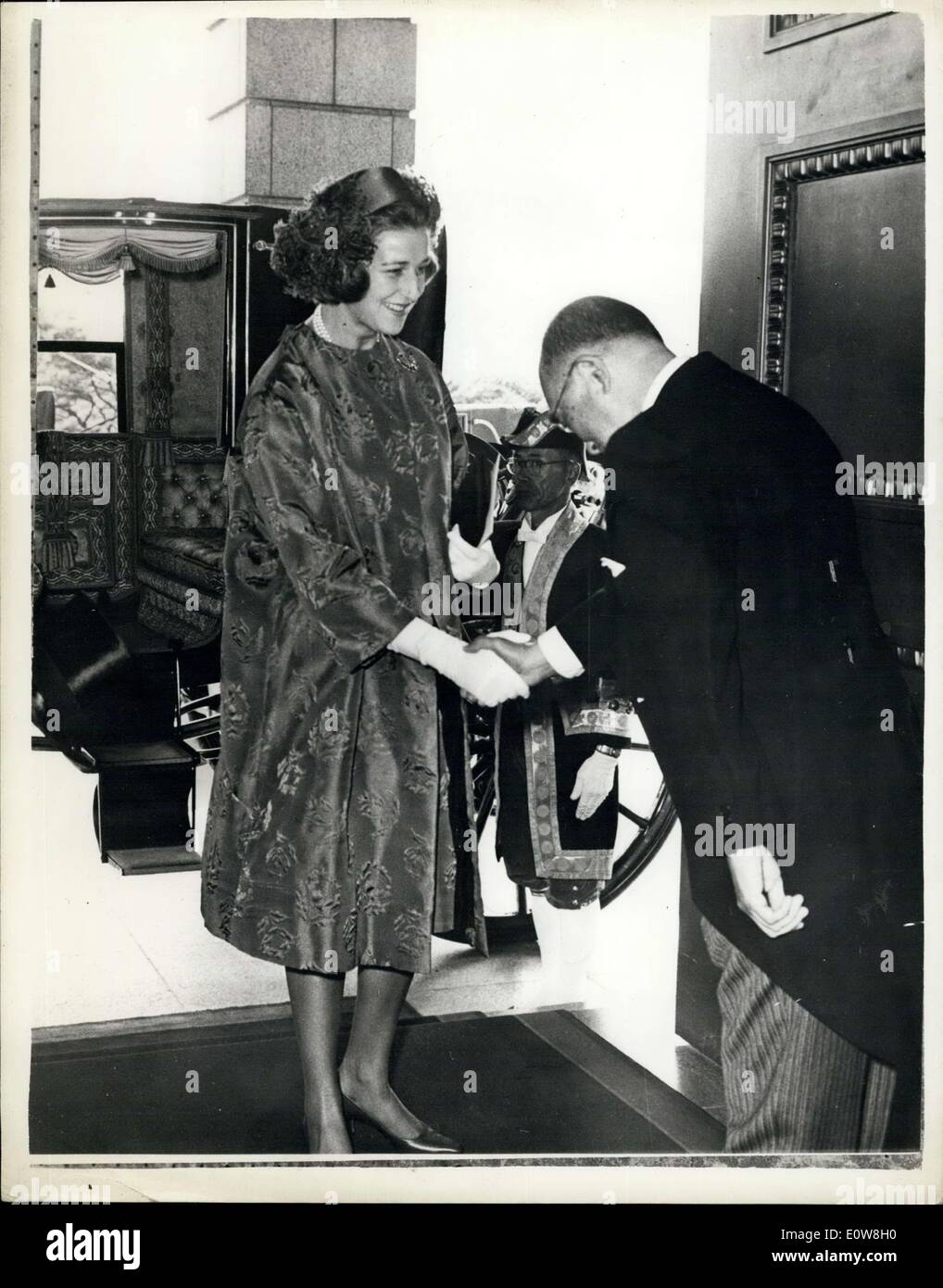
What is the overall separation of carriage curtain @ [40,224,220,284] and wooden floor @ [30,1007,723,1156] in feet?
4.72

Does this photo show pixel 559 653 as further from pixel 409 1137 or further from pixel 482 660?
pixel 409 1137

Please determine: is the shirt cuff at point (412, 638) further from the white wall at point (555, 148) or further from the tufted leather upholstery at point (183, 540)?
the white wall at point (555, 148)

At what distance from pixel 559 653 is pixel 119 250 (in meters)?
1.12

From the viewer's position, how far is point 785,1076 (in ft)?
8.89

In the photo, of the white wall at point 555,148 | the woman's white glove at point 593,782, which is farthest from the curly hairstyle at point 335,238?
the woman's white glove at point 593,782

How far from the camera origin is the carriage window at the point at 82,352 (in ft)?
8.89

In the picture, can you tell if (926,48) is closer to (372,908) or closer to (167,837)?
(372,908)

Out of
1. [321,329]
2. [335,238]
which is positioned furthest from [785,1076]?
[335,238]

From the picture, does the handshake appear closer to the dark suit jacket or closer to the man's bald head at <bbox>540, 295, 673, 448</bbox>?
the dark suit jacket

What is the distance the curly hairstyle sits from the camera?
2.60m

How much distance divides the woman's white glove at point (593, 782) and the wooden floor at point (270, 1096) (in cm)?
50

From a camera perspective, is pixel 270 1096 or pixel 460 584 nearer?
pixel 460 584

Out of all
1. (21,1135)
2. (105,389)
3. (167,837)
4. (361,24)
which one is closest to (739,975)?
(167,837)

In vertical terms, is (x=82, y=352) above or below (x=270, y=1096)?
above
